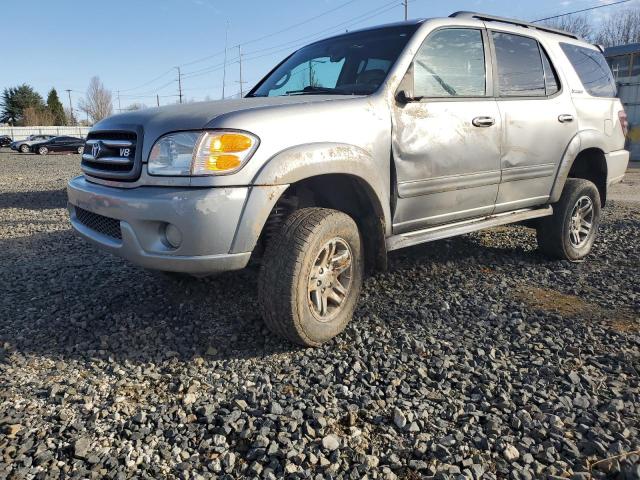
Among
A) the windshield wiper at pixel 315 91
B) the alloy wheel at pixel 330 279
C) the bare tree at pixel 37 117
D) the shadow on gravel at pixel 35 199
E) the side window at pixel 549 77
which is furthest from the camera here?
the bare tree at pixel 37 117

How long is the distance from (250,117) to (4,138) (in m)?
45.2

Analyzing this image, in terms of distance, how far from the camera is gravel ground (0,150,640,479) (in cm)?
197

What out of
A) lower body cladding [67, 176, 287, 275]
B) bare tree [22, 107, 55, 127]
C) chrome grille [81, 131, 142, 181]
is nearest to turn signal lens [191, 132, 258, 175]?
lower body cladding [67, 176, 287, 275]

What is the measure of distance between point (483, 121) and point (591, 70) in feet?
6.58

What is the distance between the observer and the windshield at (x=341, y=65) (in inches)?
130

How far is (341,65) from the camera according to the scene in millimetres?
3680

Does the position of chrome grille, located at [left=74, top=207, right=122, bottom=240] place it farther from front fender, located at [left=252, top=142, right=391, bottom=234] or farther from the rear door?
the rear door

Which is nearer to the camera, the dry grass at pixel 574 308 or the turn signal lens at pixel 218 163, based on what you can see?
the turn signal lens at pixel 218 163

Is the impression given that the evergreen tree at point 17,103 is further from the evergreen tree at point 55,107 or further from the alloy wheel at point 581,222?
the alloy wheel at point 581,222

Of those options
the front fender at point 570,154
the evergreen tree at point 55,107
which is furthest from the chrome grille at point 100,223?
the evergreen tree at point 55,107

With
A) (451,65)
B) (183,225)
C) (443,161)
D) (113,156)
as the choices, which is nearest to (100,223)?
(113,156)

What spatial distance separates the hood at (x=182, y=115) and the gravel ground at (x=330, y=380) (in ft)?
4.27

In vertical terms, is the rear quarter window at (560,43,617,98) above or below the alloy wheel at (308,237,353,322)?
above

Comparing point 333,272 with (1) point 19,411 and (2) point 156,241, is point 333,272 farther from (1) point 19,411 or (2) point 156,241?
(1) point 19,411
